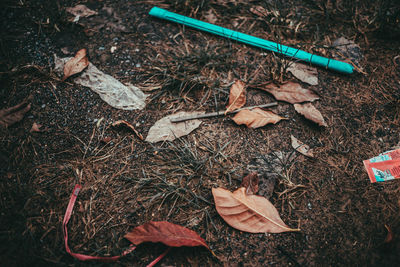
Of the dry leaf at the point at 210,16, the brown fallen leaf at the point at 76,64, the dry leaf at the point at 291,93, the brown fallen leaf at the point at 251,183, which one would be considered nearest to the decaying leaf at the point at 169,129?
the brown fallen leaf at the point at 251,183

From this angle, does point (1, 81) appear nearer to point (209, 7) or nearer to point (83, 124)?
point (83, 124)

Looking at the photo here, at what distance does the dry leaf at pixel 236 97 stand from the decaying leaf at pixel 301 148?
394 millimetres

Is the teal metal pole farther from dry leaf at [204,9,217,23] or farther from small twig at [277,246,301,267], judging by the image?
→ small twig at [277,246,301,267]

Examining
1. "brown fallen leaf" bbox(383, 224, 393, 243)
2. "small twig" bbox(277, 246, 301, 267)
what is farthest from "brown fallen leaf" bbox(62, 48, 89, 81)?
"brown fallen leaf" bbox(383, 224, 393, 243)

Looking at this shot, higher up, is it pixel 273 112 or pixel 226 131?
pixel 273 112

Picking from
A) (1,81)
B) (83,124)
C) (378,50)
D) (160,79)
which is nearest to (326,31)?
(378,50)

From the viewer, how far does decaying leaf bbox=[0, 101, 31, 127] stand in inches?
55.8

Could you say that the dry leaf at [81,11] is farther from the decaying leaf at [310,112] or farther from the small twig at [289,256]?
the small twig at [289,256]

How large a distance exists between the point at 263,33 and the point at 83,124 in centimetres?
146

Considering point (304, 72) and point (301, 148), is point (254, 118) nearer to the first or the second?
point (301, 148)

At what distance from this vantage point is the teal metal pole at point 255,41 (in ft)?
5.49

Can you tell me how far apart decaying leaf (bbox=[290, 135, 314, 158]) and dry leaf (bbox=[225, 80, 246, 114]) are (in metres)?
0.39

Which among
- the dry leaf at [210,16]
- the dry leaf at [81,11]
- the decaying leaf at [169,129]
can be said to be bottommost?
the decaying leaf at [169,129]

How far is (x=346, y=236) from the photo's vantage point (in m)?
1.20
